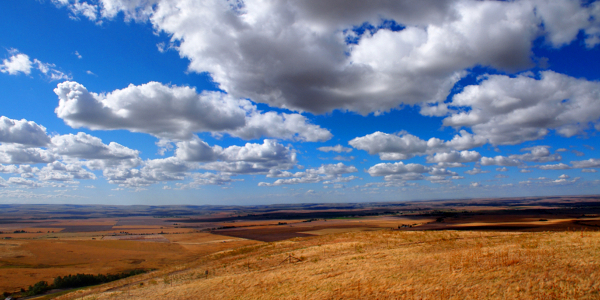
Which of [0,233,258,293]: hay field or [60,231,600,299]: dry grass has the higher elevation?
[60,231,600,299]: dry grass

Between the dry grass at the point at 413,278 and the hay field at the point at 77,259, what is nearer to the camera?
the dry grass at the point at 413,278

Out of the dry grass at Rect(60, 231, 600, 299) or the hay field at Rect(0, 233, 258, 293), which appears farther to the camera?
the hay field at Rect(0, 233, 258, 293)

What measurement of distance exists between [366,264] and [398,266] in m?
3.46

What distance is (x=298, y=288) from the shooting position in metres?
23.4

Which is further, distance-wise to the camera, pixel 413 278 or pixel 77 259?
pixel 77 259

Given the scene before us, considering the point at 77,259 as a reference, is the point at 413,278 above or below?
above

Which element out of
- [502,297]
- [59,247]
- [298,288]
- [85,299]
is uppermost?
[502,297]

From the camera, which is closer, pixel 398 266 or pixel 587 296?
pixel 587 296

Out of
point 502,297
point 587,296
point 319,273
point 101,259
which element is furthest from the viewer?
point 101,259

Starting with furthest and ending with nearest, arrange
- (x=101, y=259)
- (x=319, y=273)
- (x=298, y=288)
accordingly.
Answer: (x=101, y=259) < (x=319, y=273) < (x=298, y=288)

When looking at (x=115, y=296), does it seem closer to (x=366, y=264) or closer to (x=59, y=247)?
(x=366, y=264)

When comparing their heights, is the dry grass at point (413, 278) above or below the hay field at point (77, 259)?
above

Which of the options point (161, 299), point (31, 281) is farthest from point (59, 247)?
point (161, 299)

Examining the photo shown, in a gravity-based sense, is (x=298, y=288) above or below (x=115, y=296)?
above
